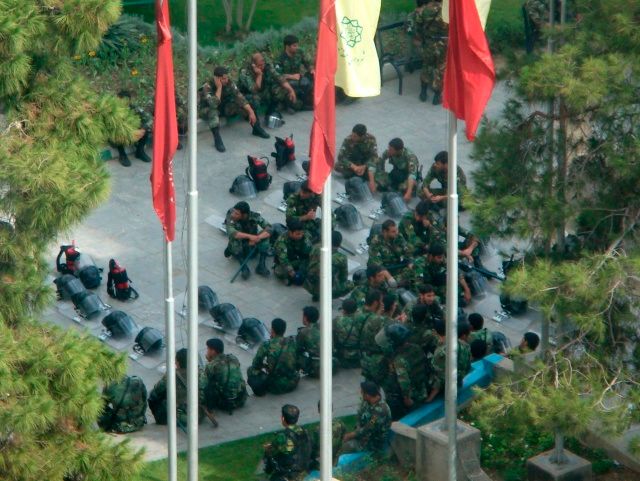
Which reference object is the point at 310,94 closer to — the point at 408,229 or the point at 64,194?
the point at 408,229

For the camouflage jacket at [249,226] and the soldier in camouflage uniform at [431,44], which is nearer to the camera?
the camouflage jacket at [249,226]

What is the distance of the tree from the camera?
14273mm

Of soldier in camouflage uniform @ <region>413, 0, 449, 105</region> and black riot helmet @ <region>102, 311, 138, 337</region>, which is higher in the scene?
soldier in camouflage uniform @ <region>413, 0, 449, 105</region>

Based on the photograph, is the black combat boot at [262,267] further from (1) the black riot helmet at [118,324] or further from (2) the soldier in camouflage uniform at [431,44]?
(2) the soldier in camouflage uniform at [431,44]

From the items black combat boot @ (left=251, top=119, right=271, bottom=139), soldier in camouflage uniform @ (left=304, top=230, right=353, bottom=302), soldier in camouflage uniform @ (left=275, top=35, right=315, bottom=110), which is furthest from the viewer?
soldier in camouflage uniform @ (left=275, top=35, right=315, bottom=110)

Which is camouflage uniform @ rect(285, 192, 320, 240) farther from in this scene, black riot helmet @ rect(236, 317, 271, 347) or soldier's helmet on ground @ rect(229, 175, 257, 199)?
black riot helmet @ rect(236, 317, 271, 347)

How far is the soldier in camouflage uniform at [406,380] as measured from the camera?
18.4 meters

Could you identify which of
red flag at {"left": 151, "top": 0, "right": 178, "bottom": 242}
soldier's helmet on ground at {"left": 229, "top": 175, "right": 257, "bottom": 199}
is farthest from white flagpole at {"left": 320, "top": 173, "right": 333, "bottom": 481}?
soldier's helmet on ground at {"left": 229, "top": 175, "right": 257, "bottom": 199}

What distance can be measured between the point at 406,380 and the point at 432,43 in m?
9.35

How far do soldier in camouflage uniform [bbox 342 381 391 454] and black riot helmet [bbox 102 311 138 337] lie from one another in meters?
3.82

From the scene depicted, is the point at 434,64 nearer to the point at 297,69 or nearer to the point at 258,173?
the point at 297,69

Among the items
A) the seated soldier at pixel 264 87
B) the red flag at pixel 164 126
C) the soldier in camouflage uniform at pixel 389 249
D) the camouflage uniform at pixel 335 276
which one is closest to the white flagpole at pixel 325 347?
the red flag at pixel 164 126

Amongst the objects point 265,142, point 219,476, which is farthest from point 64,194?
point 265,142

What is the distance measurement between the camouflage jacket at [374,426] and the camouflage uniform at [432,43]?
9.68m
